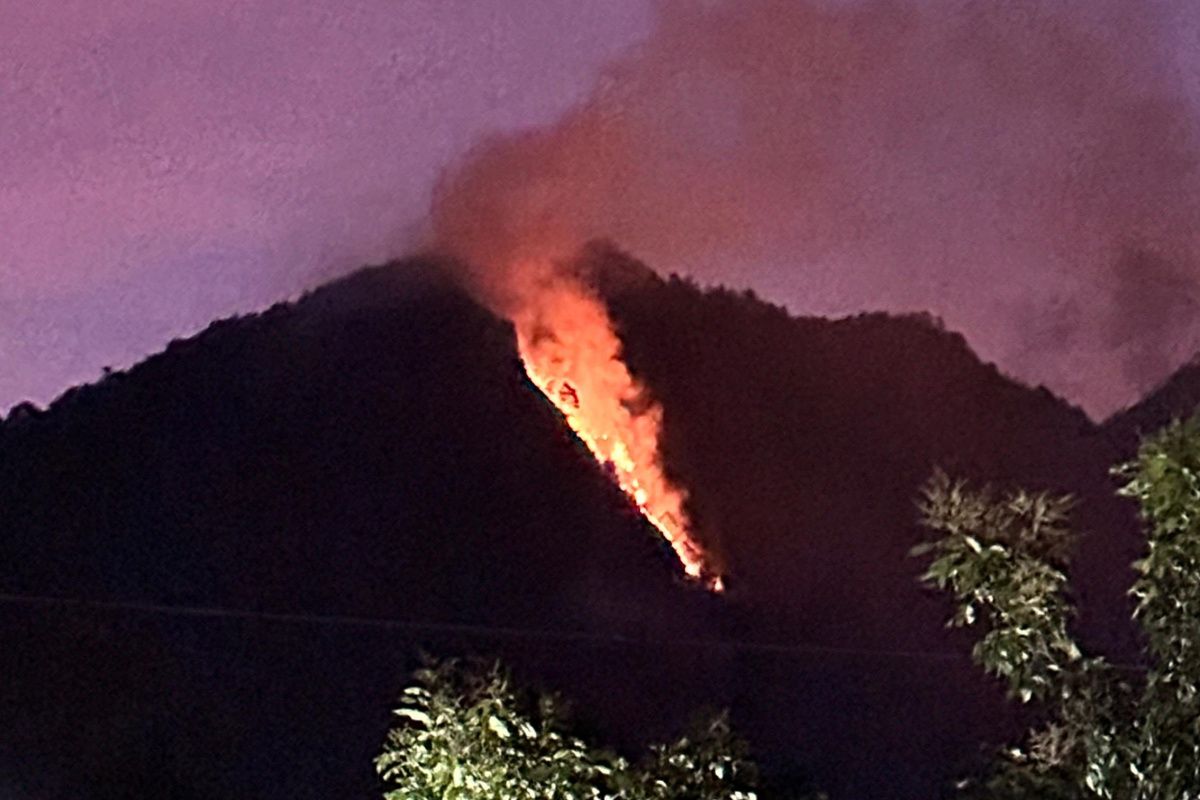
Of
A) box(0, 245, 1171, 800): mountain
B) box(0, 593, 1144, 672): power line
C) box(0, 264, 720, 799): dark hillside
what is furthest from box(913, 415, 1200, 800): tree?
box(0, 264, 720, 799): dark hillside

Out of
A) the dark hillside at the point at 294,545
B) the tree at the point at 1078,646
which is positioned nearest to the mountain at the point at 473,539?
the dark hillside at the point at 294,545

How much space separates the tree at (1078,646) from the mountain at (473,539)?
0.32 m

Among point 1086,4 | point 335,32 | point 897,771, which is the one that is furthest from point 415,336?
point 1086,4

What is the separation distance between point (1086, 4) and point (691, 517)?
1.04 m

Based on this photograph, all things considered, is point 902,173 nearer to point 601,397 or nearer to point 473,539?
point 601,397

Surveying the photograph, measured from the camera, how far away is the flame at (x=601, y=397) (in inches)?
97.4

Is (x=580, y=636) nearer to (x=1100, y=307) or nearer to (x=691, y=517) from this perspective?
(x=691, y=517)

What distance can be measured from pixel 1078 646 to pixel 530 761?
0.68m

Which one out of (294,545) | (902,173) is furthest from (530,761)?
(902,173)

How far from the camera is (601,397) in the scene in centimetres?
249

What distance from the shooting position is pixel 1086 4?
2.68m

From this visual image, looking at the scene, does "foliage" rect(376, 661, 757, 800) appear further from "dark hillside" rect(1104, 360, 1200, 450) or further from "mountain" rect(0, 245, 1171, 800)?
"dark hillside" rect(1104, 360, 1200, 450)

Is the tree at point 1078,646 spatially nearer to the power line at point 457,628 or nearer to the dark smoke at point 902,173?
the power line at point 457,628

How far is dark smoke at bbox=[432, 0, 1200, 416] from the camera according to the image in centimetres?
252
